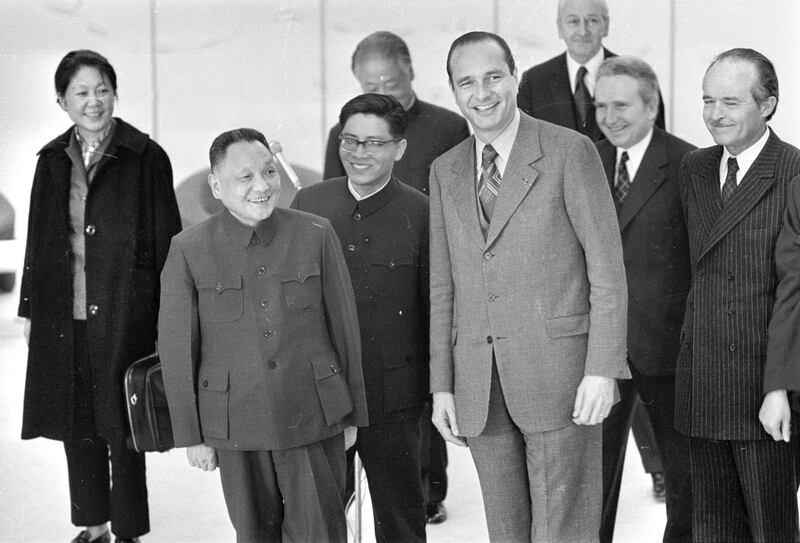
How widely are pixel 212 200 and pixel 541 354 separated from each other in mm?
2021

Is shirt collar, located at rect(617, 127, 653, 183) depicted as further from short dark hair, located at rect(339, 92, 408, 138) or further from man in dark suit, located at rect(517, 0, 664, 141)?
short dark hair, located at rect(339, 92, 408, 138)

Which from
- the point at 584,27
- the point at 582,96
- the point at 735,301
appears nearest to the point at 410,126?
the point at 582,96

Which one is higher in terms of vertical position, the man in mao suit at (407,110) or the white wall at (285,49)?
the white wall at (285,49)

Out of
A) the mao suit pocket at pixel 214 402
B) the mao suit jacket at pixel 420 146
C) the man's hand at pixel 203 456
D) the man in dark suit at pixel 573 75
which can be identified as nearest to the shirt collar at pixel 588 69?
the man in dark suit at pixel 573 75

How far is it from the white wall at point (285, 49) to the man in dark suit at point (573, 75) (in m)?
0.25

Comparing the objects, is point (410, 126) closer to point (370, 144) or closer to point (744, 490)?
point (370, 144)

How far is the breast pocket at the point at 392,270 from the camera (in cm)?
326

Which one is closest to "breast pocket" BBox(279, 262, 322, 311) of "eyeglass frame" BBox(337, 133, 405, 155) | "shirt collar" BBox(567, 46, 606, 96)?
"eyeglass frame" BBox(337, 133, 405, 155)

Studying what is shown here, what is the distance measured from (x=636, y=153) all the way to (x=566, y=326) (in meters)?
1.03

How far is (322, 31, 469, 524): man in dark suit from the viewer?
383 cm

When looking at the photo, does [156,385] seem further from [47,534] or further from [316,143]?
[316,143]

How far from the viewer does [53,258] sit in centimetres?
369

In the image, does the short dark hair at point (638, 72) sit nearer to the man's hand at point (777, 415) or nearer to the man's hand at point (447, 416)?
the man's hand at point (777, 415)

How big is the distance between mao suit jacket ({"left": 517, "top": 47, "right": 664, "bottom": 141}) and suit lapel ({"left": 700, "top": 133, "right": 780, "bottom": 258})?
3.56 feet
